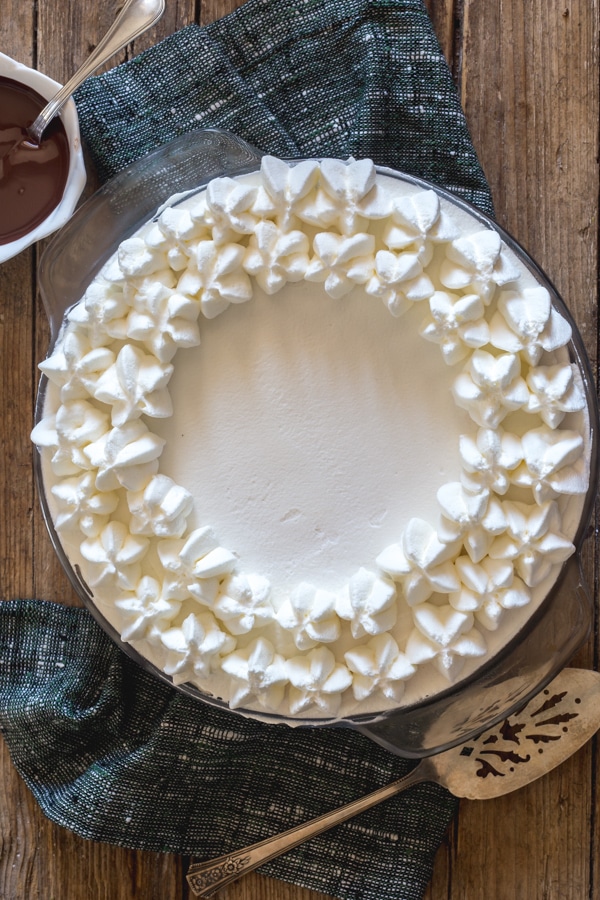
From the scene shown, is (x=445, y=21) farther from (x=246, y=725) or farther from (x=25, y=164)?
(x=246, y=725)

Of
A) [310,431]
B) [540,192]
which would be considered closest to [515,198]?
[540,192]

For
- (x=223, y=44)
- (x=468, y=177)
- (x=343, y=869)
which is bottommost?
(x=343, y=869)

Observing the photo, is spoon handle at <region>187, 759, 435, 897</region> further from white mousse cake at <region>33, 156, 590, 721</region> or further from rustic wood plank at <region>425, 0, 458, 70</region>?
rustic wood plank at <region>425, 0, 458, 70</region>

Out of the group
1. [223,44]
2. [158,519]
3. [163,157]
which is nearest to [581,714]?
[158,519]

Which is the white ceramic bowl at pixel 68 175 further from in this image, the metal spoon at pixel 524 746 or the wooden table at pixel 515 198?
the metal spoon at pixel 524 746

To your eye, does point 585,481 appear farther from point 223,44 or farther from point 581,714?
point 223,44

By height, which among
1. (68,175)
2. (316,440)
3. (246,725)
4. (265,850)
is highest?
(68,175)
